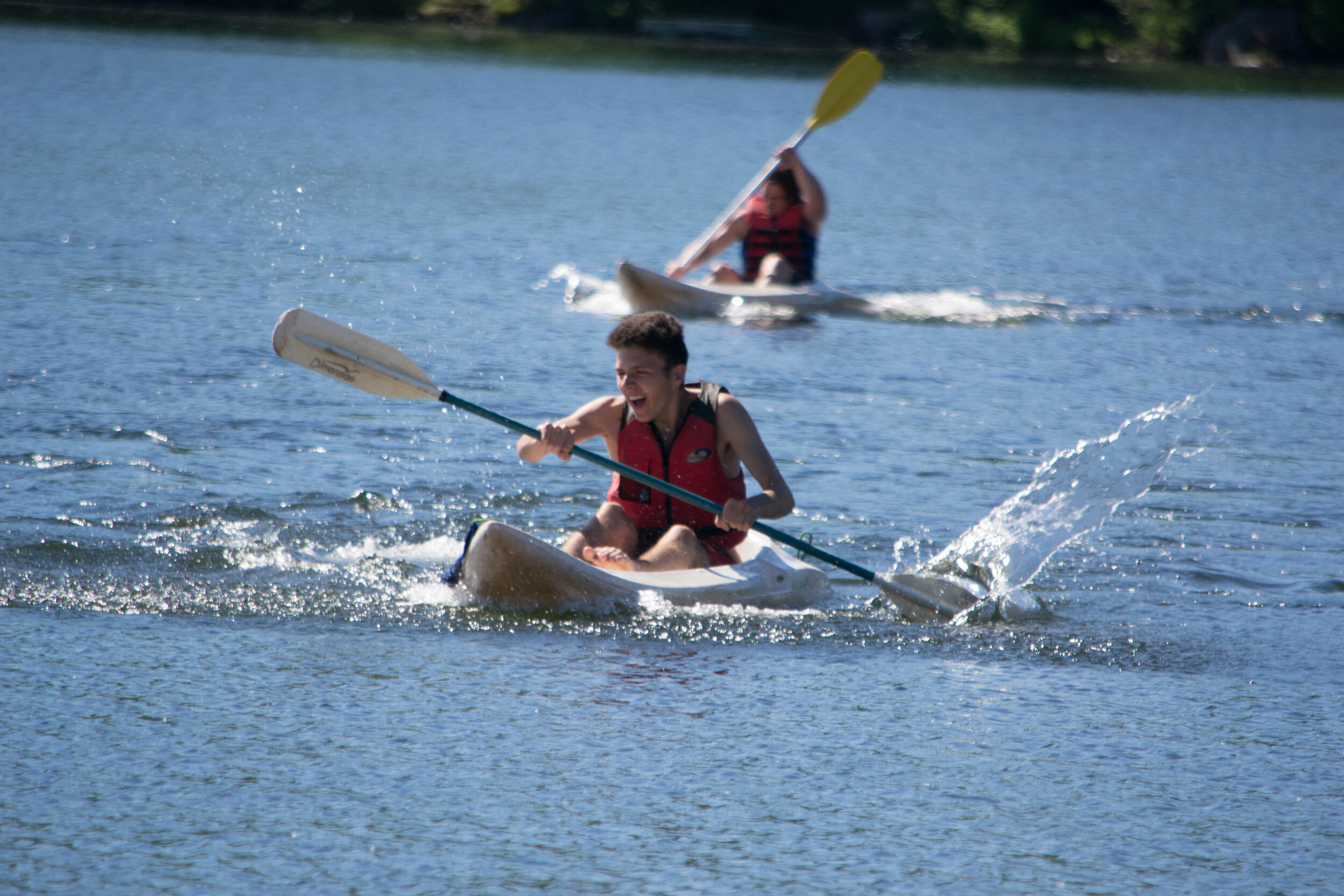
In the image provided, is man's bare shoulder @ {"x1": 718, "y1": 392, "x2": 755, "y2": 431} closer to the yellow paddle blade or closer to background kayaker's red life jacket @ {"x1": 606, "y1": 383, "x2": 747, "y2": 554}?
background kayaker's red life jacket @ {"x1": 606, "y1": 383, "x2": 747, "y2": 554}

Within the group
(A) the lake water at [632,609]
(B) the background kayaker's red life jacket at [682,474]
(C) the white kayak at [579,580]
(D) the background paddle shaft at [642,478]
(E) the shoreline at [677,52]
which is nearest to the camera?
(A) the lake water at [632,609]

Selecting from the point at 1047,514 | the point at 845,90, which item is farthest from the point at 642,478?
the point at 845,90

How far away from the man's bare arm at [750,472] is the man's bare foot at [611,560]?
332 mm

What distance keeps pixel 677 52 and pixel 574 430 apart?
3767 cm

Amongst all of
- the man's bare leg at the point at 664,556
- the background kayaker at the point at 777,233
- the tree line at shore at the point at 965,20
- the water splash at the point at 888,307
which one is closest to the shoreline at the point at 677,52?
the tree line at shore at the point at 965,20

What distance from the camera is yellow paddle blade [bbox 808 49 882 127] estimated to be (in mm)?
12719

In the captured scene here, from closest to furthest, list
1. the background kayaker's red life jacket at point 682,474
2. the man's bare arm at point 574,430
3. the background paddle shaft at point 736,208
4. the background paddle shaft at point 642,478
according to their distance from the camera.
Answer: the man's bare arm at point 574,430
the background paddle shaft at point 642,478
the background kayaker's red life jacket at point 682,474
the background paddle shaft at point 736,208

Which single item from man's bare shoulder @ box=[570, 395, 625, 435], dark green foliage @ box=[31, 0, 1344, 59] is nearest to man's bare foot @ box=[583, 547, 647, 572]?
man's bare shoulder @ box=[570, 395, 625, 435]

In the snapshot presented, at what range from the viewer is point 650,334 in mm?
5414

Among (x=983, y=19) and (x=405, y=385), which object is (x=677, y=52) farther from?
(x=405, y=385)

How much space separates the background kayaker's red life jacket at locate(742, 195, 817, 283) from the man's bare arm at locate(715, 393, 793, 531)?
251 inches

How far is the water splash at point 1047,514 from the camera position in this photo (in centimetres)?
609

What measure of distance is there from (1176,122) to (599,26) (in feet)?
75.1

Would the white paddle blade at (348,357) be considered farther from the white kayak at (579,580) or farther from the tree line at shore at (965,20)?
the tree line at shore at (965,20)
